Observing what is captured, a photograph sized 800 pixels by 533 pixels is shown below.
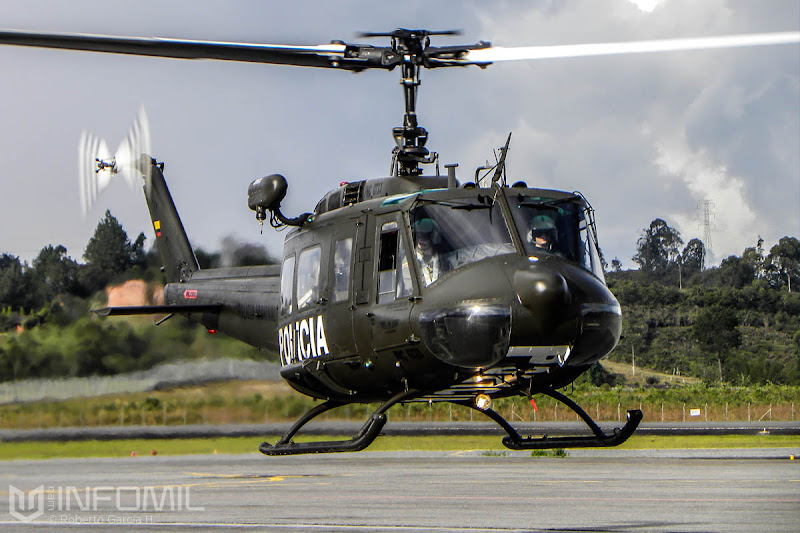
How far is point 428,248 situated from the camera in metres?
9.37

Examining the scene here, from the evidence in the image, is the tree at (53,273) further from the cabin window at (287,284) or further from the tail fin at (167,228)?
the cabin window at (287,284)

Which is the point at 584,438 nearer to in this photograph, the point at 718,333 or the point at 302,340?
the point at 302,340

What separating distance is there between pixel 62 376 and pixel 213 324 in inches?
427

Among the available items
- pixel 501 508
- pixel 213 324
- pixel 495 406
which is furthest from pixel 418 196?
pixel 495 406

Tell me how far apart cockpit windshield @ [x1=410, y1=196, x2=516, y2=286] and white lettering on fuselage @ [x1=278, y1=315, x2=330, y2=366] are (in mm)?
1809

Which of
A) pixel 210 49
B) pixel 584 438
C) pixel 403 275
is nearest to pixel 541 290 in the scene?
pixel 403 275

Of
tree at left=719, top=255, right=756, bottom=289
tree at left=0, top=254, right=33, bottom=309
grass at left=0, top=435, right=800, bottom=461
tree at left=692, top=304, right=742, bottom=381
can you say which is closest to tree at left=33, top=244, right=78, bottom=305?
tree at left=0, top=254, right=33, bottom=309

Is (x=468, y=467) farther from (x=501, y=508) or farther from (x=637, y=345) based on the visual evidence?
(x=637, y=345)

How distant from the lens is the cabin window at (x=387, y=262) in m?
9.70

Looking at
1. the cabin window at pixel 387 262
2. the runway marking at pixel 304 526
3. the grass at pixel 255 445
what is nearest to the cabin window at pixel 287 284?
the cabin window at pixel 387 262

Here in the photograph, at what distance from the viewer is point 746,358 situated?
256 feet

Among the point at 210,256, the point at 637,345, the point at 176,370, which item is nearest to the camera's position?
the point at 210,256

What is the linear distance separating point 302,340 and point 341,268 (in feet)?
3.78

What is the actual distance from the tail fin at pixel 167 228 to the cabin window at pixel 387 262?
7.63 metres
